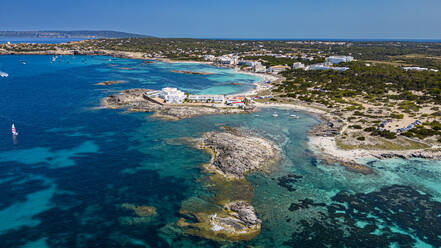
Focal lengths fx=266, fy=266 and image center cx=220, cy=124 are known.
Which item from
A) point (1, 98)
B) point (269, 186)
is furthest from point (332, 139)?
point (1, 98)

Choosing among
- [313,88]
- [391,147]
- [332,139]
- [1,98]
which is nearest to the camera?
[391,147]

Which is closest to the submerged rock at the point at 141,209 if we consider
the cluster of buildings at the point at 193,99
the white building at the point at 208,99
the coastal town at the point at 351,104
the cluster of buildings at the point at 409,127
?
the coastal town at the point at 351,104

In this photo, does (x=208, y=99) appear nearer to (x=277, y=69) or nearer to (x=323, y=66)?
(x=277, y=69)

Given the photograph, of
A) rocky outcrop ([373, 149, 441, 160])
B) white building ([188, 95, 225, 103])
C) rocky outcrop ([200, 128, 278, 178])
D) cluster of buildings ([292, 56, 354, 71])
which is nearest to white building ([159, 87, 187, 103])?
white building ([188, 95, 225, 103])

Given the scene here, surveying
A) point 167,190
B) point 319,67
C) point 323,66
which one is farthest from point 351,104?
point 167,190

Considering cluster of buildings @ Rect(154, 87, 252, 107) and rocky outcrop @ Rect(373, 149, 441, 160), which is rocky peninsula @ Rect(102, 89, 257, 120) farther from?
rocky outcrop @ Rect(373, 149, 441, 160)

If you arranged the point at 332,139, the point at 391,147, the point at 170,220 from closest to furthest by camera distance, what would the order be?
the point at 170,220, the point at 391,147, the point at 332,139

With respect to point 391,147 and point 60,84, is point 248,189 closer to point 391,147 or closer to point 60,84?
point 391,147

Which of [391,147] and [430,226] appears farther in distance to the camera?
[391,147]
